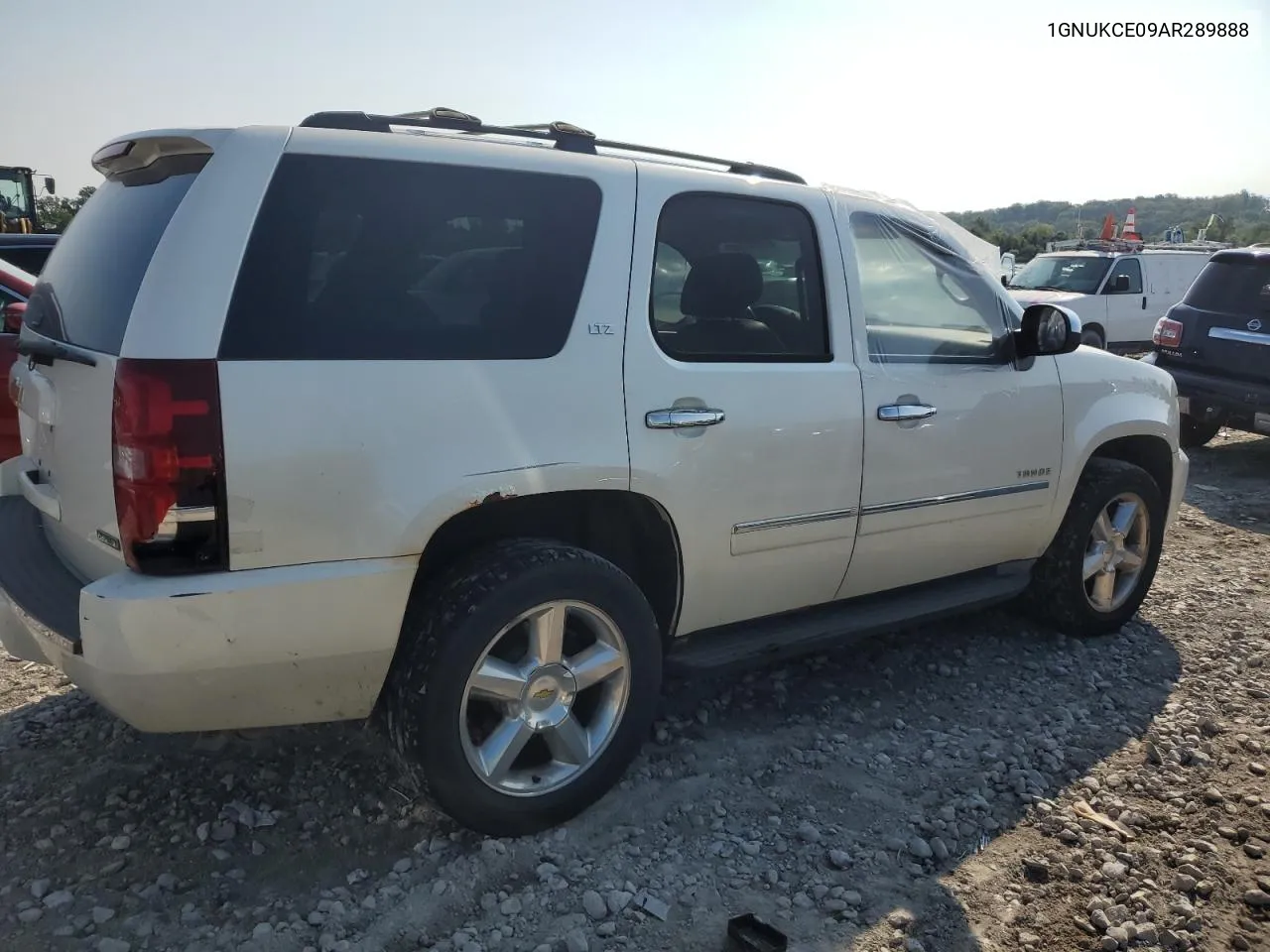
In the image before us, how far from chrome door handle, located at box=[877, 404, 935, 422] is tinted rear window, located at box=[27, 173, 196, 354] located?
2.28 m

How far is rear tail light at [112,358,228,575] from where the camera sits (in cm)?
234

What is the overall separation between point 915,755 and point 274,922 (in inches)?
84.1

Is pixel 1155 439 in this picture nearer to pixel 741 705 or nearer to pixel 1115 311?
pixel 741 705

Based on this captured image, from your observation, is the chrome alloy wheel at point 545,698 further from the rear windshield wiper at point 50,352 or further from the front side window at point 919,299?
the front side window at point 919,299

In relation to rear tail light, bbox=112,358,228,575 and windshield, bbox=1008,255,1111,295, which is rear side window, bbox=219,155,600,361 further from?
windshield, bbox=1008,255,1111,295

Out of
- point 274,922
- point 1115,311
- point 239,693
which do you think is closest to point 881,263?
point 239,693

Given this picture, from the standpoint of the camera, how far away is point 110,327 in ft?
8.41

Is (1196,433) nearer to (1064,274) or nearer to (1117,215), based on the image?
(1064,274)

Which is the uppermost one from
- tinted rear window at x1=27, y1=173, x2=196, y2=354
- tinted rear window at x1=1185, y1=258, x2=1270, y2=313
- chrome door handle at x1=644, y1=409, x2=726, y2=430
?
tinted rear window at x1=27, y1=173, x2=196, y2=354

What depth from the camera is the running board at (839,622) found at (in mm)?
3385

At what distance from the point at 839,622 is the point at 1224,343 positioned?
6397 mm

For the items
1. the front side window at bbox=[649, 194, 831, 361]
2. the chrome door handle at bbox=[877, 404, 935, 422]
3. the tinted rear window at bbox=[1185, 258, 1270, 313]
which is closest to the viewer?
the front side window at bbox=[649, 194, 831, 361]

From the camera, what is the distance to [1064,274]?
49.7 feet

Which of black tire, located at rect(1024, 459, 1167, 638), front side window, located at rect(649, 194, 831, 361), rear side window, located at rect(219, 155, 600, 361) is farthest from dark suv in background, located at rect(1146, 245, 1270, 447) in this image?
rear side window, located at rect(219, 155, 600, 361)
